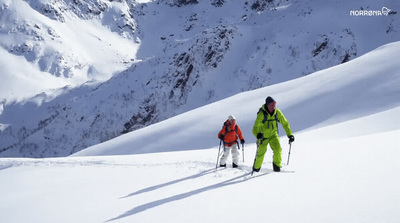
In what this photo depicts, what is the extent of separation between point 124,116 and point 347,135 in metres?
67.7

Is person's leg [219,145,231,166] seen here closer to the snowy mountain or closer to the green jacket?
the green jacket

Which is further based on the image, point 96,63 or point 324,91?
point 96,63

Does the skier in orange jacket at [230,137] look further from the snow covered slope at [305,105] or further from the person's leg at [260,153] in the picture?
the snow covered slope at [305,105]

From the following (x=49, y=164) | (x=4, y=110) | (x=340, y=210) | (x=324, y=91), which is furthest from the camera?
(x=4, y=110)

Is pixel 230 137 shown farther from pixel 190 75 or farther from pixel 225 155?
pixel 190 75

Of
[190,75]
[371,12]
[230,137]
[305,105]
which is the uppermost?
[371,12]

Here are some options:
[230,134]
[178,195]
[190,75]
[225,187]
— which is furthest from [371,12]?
[178,195]

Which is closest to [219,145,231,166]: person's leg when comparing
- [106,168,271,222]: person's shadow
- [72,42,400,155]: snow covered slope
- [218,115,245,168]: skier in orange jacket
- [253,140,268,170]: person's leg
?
[218,115,245,168]: skier in orange jacket

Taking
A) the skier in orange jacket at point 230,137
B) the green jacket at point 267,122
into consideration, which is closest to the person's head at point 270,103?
the green jacket at point 267,122

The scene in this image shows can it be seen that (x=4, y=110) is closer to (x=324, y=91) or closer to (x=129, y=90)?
(x=129, y=90)

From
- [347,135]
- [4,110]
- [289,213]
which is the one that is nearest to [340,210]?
[289,213]

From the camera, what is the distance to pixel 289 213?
4512mm

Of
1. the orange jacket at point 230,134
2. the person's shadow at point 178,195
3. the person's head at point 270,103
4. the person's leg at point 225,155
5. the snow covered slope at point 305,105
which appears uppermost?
the snow covered slope at point 305,105

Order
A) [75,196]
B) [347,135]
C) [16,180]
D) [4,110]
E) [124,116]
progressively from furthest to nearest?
[4,110], [124,116], [347,135], [16,180], [75,196]
